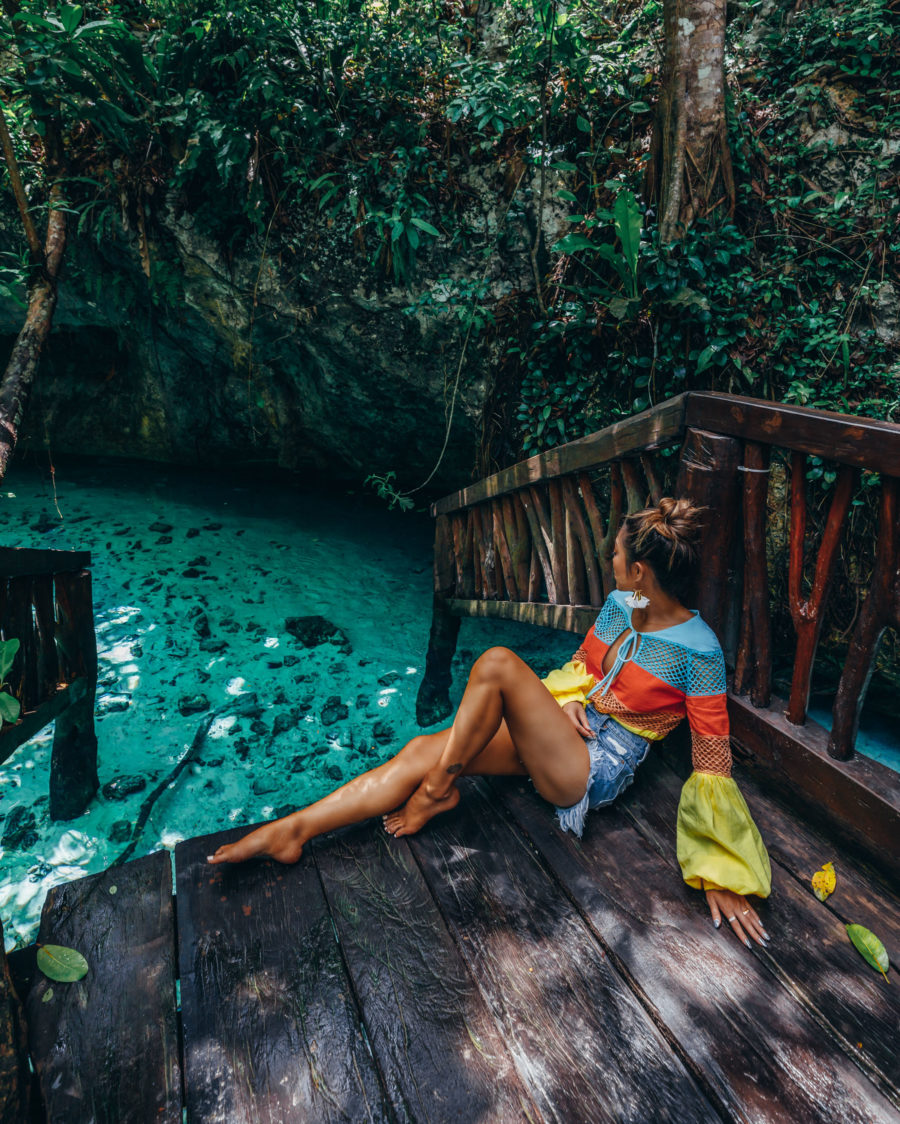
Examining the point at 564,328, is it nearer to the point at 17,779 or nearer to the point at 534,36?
the point at 534,36

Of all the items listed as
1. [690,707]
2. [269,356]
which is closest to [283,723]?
[690,707]

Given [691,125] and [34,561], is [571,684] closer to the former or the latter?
[34,561]

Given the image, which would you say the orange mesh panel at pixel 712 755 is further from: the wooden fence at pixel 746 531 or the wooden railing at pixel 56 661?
the wooden railing at pixel 56 661

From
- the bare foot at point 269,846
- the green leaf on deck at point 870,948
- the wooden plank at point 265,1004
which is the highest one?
the bare foot at point 269,846

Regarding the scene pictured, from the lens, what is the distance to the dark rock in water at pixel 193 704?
410cm

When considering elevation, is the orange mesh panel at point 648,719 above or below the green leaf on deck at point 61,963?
above

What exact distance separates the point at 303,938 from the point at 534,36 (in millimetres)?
5625

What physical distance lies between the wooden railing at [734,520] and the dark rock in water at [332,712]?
4.83ft

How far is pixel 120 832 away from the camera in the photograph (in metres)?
3.23

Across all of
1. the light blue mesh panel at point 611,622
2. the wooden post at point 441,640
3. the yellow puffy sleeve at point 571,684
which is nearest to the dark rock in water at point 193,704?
the wooden post at point 441,640

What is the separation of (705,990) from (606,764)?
0.71 m

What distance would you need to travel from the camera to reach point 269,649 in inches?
189

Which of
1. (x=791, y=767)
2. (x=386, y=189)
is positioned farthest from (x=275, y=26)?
(x=791, y=767)

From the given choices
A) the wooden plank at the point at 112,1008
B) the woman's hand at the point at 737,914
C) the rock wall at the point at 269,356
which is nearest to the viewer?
the wooden plank at the point at 112,1008
